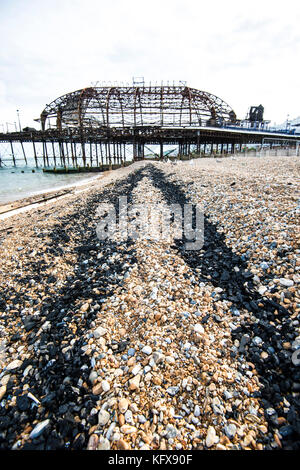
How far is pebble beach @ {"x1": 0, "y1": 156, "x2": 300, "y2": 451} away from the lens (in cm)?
249

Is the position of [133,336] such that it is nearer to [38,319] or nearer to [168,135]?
[38,319]

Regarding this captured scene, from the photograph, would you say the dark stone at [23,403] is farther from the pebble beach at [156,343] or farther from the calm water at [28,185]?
the calm water at [28,185]

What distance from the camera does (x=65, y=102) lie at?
51.3 m

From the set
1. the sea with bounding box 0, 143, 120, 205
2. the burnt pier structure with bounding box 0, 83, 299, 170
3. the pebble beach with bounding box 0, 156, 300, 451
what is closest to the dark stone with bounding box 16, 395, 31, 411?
the pebble beach with bounding box 0, 156, 300, 451

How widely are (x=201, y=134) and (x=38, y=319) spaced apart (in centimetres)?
4320

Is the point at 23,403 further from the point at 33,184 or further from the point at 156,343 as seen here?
the point at 33,184

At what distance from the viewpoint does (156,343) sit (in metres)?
3.48

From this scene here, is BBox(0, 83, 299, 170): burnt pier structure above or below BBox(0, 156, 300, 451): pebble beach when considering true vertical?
above

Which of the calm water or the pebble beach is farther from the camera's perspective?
the calm water

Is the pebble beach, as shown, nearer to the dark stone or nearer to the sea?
the dark stone

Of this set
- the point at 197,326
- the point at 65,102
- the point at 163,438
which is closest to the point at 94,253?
the point at 197,326

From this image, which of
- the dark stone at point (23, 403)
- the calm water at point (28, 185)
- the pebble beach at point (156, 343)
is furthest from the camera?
the calm water at point (28, 185)

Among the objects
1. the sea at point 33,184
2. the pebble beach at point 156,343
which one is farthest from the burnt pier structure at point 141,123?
the pebble beach at point 156,343

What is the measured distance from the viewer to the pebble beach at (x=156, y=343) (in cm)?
249
